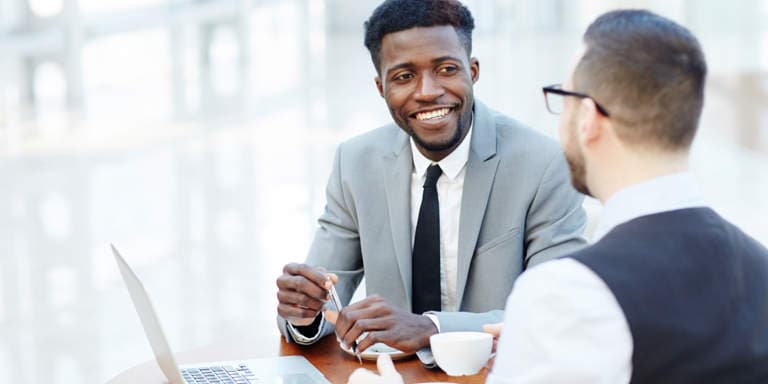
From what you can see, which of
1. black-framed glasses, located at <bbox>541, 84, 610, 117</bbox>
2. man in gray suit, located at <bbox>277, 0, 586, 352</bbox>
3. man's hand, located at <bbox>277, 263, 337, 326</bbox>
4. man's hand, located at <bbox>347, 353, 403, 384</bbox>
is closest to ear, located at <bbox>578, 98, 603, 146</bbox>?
black-framed glasses, located at <bbox>541, 84, 610, 117</bbox>

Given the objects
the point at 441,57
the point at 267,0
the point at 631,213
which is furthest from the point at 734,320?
the point at 267,0

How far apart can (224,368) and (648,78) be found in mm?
1024

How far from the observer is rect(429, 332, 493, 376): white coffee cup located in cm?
198

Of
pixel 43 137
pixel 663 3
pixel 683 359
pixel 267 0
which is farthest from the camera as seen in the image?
pixel 267 0

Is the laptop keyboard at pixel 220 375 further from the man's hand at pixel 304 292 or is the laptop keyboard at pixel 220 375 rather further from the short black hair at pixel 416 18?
the short black hair at pixel 416 18

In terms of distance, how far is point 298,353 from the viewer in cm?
224

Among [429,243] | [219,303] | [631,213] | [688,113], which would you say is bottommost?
[219,303]

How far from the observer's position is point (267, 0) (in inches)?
611

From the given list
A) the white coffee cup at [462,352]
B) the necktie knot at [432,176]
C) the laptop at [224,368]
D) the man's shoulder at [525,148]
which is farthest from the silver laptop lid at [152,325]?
the man's shoulder at [525,148]

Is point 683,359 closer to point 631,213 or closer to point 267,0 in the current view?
point 631,213

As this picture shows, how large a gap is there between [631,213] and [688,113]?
15 cm

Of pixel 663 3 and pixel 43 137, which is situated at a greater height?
pixel 663 3

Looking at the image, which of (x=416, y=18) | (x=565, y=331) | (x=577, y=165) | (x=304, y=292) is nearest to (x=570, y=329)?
(x=565, y=331)

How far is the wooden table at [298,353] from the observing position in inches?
81.5
